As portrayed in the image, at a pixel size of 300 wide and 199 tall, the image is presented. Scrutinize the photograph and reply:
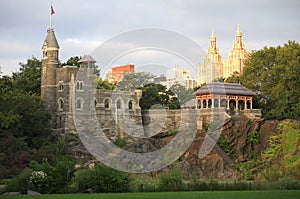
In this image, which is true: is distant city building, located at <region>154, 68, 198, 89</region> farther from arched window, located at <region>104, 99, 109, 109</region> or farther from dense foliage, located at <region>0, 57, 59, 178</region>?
dense foliage, located at <region>0, 57, 59, 178</region>

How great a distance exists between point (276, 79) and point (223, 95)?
5654 millimetres

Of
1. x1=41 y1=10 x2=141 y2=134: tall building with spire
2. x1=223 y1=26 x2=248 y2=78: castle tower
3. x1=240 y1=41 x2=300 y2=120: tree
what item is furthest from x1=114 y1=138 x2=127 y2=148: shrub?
x1=223 y1=26 x2=248 y2=78: castle tower

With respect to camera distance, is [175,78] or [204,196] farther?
[175,78]

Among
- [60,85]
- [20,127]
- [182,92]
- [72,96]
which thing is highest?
[60,85]

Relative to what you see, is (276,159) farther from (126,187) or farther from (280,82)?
(126,187)

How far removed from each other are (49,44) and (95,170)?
20599mm

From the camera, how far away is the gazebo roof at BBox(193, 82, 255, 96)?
4209cm

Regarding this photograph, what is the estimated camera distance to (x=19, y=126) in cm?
3750

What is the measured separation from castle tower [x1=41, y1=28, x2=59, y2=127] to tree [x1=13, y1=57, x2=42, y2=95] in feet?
13.2

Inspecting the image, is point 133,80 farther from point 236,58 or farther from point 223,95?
point 236,58

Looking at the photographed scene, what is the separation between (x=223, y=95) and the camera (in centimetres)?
4231

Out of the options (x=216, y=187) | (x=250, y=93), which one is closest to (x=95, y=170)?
(x=216, y=187)

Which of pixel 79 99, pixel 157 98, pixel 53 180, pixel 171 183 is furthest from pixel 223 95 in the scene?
pixel 53 180

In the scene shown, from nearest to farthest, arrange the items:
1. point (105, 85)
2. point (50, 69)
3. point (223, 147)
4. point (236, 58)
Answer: point (223, 147), point (50, 69), point (105, 85), point (236, 58)
